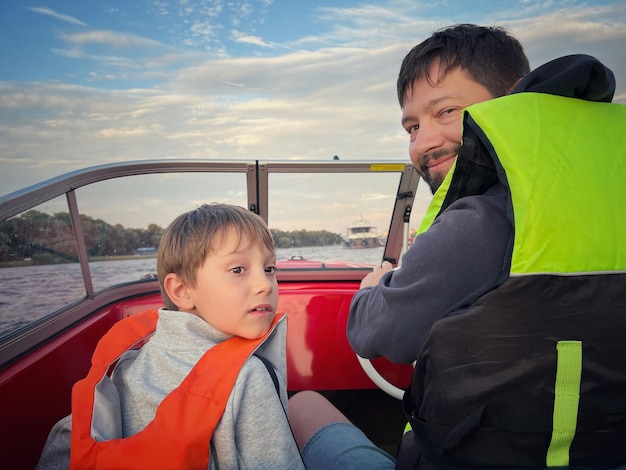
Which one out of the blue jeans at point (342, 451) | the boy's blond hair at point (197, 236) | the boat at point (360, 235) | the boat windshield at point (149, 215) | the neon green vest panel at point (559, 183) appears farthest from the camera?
the boat at point (360, 235)

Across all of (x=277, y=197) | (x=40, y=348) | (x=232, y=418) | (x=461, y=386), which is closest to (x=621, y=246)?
(x=461, y=386)

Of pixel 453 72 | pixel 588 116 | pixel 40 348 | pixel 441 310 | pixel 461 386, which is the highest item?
pixel 453 72

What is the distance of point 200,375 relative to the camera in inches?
42.4

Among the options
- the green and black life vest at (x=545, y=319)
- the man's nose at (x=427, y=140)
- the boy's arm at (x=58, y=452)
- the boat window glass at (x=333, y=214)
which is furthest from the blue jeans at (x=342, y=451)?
the boat window glass at (x=333, y=214)

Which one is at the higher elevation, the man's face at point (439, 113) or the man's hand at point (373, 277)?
the man's face at point (439, 113)

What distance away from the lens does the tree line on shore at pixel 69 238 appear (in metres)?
1.71

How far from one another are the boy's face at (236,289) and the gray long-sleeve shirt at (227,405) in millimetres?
58

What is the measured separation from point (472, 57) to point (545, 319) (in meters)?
0.92

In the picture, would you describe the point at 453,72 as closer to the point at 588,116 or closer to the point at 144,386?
the point at 588,116

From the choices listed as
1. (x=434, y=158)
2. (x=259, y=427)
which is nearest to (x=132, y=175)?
(x=434, y=158)

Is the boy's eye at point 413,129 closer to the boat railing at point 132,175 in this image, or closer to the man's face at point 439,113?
Result: the man's face at point 439,113

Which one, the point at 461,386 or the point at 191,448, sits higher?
the point at 461,386

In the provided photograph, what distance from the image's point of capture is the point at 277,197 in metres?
3.06

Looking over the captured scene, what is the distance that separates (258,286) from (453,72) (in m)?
0.94
